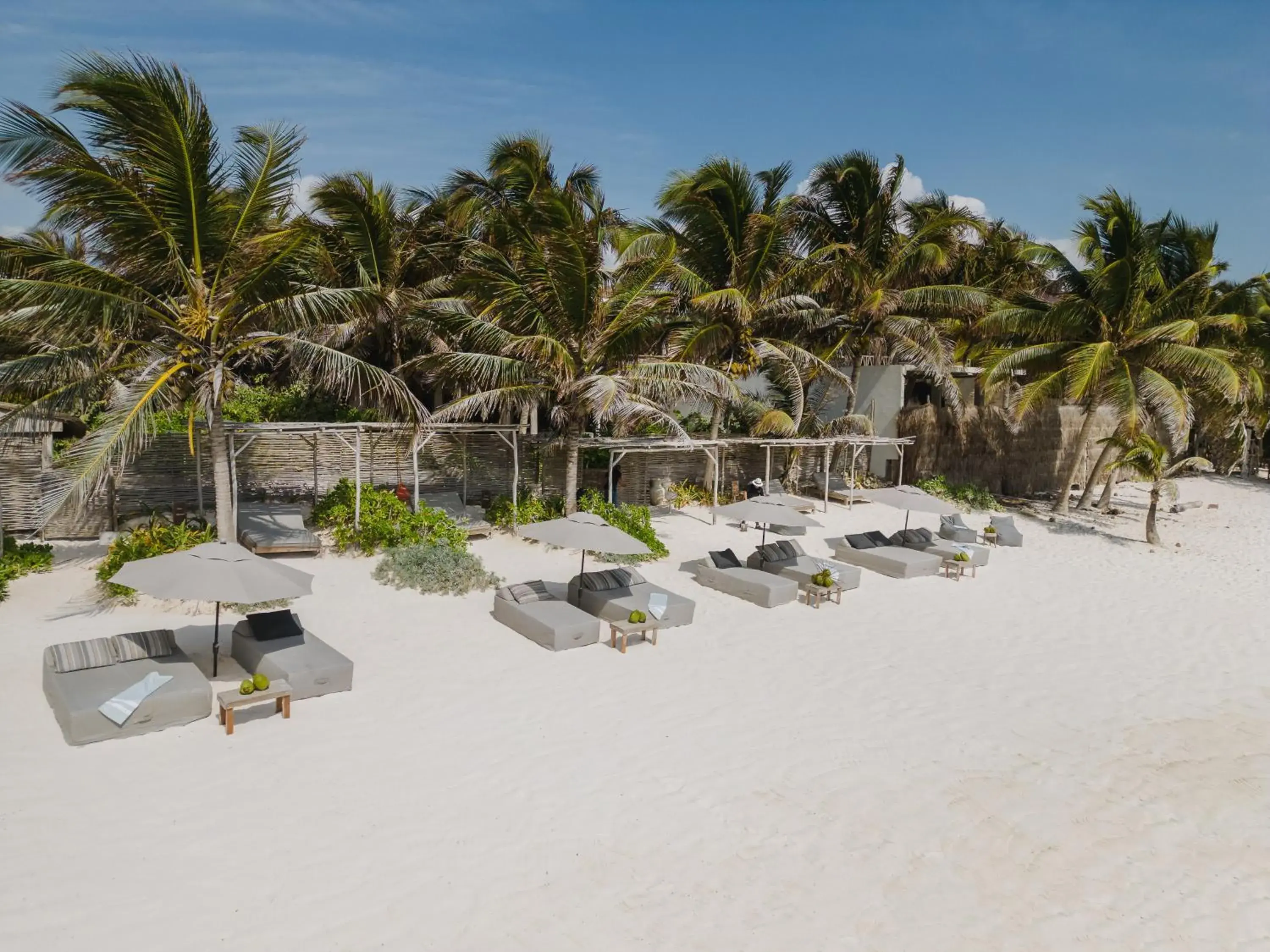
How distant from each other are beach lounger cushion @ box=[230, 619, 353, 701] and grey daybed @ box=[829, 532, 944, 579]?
34.2 ft

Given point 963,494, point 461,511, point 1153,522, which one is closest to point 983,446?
point 963,494

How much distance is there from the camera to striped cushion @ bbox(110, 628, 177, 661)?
7.79m

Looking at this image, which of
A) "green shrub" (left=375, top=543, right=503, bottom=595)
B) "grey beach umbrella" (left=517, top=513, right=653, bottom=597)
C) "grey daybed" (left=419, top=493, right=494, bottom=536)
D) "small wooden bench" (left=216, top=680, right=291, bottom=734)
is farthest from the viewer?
"grey daybed" (left=419, top=493, right=494, bottom=536)

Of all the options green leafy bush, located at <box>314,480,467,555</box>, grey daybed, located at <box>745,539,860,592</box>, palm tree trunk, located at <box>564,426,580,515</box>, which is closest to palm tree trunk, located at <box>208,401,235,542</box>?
green leafy bush, located at <box>314,480,467,555</box>

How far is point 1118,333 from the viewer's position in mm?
21047

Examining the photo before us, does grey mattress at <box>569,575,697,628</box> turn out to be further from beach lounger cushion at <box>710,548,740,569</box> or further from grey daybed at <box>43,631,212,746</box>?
grey daybed at <box>43,631,212,746</box>

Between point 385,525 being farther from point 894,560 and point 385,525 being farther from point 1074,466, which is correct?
point 1074,466

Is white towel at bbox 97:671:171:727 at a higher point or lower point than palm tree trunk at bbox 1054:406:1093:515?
lower

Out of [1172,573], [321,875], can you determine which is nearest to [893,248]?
[1172,573]

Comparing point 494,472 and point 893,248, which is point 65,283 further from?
point 893,248

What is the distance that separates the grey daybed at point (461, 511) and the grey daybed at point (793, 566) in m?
5.37

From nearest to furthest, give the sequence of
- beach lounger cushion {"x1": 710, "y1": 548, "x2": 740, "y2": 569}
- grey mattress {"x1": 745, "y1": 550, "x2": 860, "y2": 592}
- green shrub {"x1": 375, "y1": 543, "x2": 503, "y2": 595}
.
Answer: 1. green shrub {"x1": 375, "y1": 543, "x2": 503, "y2": 595}
2. grey mattress {"x1": 745, "y1": 550, "x2": 860, "y2": 592}
3. beach lounger cushion {"x1": 710, "y1": 548, "x2": 740, "y2": 569}

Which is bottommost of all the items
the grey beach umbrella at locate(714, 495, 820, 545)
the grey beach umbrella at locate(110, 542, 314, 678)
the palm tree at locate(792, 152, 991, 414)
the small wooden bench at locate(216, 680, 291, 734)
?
the small wooden bench at locate(216, 680, 291, 734)

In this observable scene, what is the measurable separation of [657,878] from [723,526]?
42.3ft
